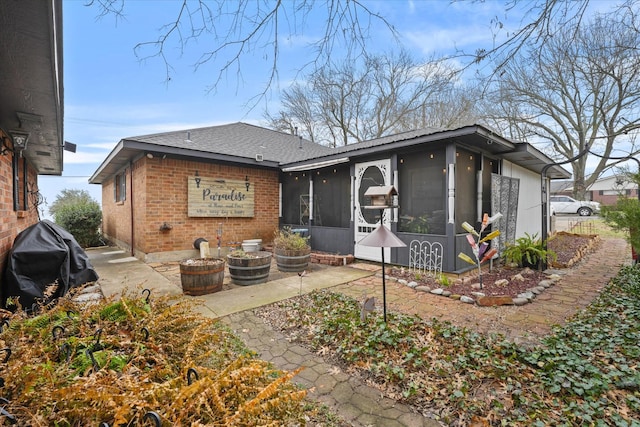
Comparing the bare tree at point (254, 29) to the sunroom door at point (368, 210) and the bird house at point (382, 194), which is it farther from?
the sunroom door at point (368, 210)

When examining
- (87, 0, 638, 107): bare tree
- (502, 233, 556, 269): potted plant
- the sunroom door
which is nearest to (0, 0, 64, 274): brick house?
(87, 0, 638, 107): bare tree

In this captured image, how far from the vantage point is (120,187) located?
8.85 meters

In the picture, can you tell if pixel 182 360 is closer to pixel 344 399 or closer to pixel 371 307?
pixel 344 399

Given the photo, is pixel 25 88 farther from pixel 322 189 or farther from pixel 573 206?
pixel 573 206

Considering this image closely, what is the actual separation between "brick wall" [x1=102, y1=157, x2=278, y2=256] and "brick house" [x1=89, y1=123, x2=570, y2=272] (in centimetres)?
2

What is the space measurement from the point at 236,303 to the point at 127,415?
2974mm

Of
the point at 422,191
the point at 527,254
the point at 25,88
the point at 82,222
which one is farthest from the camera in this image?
the point at 82,222

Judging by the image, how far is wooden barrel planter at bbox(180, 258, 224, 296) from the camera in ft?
13.3

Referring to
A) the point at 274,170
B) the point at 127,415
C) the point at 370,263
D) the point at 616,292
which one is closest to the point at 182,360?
the point at 127,415

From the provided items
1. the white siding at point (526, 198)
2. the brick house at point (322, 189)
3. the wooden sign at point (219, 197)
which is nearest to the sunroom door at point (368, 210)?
the brick house at point (322, 189)

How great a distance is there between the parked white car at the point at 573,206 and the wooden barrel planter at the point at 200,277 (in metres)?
21.6

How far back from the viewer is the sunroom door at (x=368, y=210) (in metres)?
6.01

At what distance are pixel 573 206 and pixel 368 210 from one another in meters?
21.6

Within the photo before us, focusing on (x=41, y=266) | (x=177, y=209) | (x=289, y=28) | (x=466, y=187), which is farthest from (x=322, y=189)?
(x=41, y=266)
